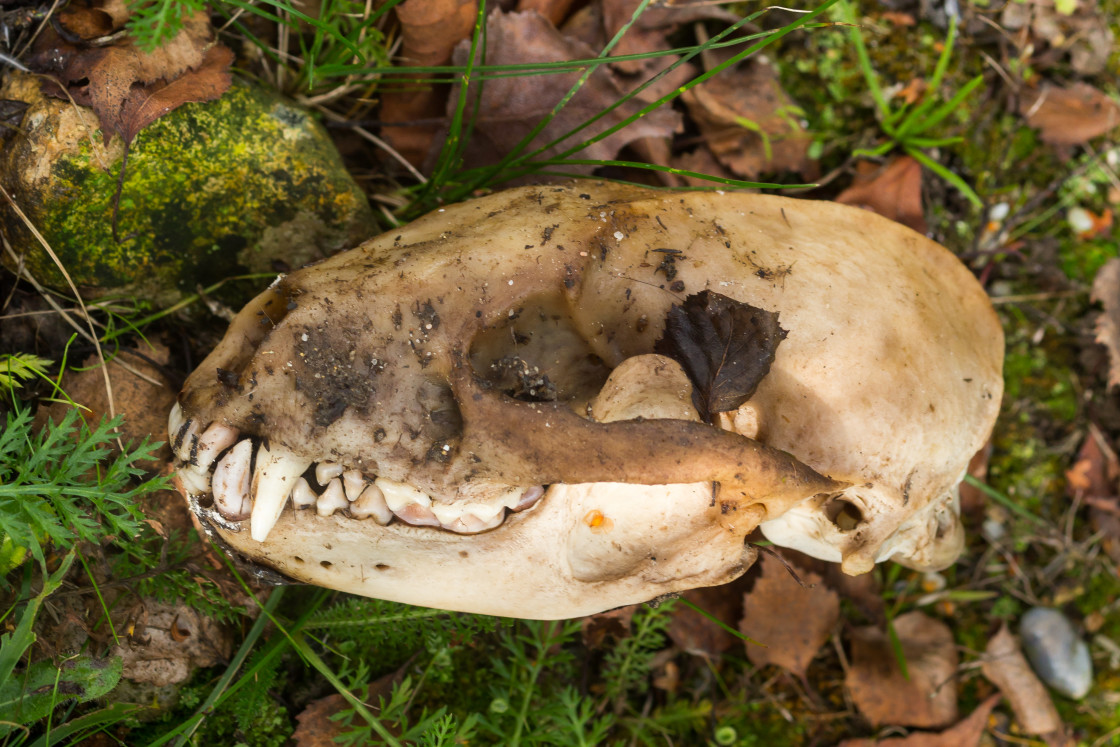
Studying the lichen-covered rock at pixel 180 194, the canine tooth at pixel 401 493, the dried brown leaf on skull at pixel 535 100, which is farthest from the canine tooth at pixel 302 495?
the dried brown leaf on skull at pixel 535 100

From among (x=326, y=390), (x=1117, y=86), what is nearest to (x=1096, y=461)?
(x=1117, y=86)

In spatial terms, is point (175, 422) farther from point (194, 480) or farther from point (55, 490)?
point (55, 490)

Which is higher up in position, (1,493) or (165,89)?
(165,89)

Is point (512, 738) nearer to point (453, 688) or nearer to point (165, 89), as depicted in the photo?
point (453, 688)

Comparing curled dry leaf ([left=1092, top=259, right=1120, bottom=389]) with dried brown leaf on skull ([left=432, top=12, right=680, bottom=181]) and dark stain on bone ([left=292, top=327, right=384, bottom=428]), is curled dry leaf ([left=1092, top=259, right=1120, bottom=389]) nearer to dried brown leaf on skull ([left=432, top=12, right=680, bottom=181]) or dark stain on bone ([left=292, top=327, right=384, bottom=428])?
dried brown leaf on skull ([left=432, top=12, right=680, bottom=181])

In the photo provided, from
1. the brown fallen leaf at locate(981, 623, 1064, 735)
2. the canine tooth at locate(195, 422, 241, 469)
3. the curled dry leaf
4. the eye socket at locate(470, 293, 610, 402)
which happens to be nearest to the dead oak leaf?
the canine tooth at locate(195, 422, 241, 469)
